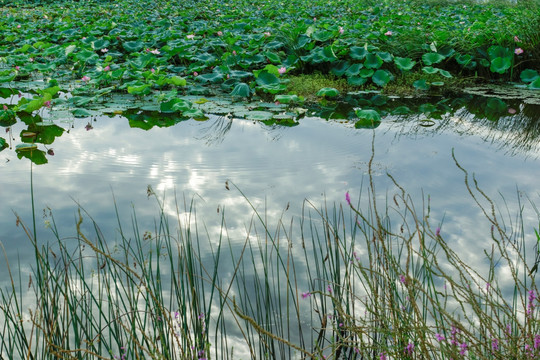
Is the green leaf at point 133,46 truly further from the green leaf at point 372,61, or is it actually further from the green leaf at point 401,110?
the green leaf at point 401,110

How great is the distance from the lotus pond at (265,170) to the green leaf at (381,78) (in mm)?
19

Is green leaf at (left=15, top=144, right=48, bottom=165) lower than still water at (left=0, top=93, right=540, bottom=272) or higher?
lower

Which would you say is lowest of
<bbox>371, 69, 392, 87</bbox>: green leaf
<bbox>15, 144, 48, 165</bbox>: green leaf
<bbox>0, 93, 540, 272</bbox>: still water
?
<bbox>15, 144, 48, 165</bbox>: green leaf

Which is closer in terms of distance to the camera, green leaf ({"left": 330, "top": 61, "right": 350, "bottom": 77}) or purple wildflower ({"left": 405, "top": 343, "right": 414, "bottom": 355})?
purple wildflower ({"left": 405, "top": 343, "right": 414, "bottom": 355})

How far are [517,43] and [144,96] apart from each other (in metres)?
3.49

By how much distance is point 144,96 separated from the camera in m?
4.56

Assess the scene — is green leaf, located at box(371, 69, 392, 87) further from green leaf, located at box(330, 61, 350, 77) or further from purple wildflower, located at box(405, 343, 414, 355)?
purple wildflower, located at box(405, 343, 414, 355)

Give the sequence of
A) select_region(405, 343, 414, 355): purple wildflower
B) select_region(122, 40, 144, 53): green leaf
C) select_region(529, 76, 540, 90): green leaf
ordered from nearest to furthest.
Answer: select_region(405, 343, 414, 355): purple wildflower < select_region(529, 76, 540, 90): green leaf < select_region(122, 40, 144, 53): green leaf

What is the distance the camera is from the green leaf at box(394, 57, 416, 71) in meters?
4.86

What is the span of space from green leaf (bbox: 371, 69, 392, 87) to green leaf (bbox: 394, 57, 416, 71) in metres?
0.18

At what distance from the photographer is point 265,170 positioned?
287 cm

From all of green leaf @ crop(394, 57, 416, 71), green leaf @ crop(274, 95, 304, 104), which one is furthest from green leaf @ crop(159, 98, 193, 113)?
green leaf @ crop(394, 57, 416, 71)

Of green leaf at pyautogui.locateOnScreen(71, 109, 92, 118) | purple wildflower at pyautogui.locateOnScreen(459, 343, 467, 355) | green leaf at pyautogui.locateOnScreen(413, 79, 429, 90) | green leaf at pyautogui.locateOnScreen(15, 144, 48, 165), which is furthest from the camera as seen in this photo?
green leaf at pyautogui.locateOnScreen(413, 79, 429, 90)

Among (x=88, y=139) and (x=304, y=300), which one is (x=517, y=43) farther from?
(x=304, y=300)
